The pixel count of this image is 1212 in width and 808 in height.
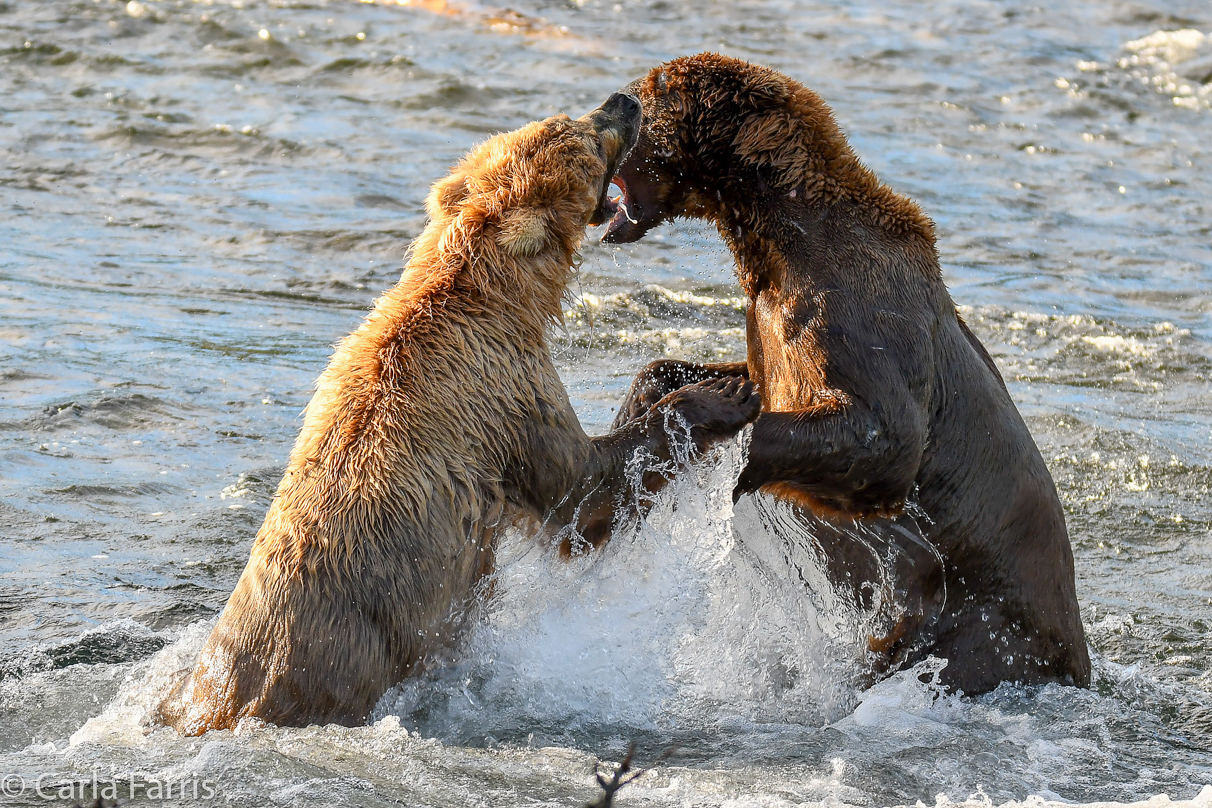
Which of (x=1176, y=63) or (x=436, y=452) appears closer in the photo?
(x=436, y=452)

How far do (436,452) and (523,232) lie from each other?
0.84 meters

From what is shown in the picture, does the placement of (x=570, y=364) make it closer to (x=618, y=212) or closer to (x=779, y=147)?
(x=618, y=212)

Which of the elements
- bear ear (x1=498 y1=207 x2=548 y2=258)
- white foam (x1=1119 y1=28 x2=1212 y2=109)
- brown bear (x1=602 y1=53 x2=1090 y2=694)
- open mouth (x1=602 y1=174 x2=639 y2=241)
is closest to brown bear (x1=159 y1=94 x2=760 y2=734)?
bear ear (x1=498 y1=207 x2=548 y2=258)

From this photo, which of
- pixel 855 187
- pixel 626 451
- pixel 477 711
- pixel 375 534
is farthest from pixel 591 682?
pixel 855 187

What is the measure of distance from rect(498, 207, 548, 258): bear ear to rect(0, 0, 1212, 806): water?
48 cm

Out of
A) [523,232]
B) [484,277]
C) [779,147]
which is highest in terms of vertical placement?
[779,147]

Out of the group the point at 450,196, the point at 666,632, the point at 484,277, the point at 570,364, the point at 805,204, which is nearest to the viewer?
the point at 484,277

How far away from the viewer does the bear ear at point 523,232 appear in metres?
5.11

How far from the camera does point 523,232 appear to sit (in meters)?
5.11

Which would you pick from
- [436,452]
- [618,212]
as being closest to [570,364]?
[618,212]

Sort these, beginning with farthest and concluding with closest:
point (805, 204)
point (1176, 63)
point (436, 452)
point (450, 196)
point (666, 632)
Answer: point (1176, 63)
point (666, 632)
point (805, 204)
point (450, 196)
point (436, 452)

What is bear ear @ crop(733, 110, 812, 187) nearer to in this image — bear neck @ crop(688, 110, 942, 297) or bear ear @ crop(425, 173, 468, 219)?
bear neck @ crop(688, 110, 942, 297)

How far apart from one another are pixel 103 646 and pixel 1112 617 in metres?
4.13

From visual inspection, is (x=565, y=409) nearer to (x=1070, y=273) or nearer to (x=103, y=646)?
(x=103, y=646)
